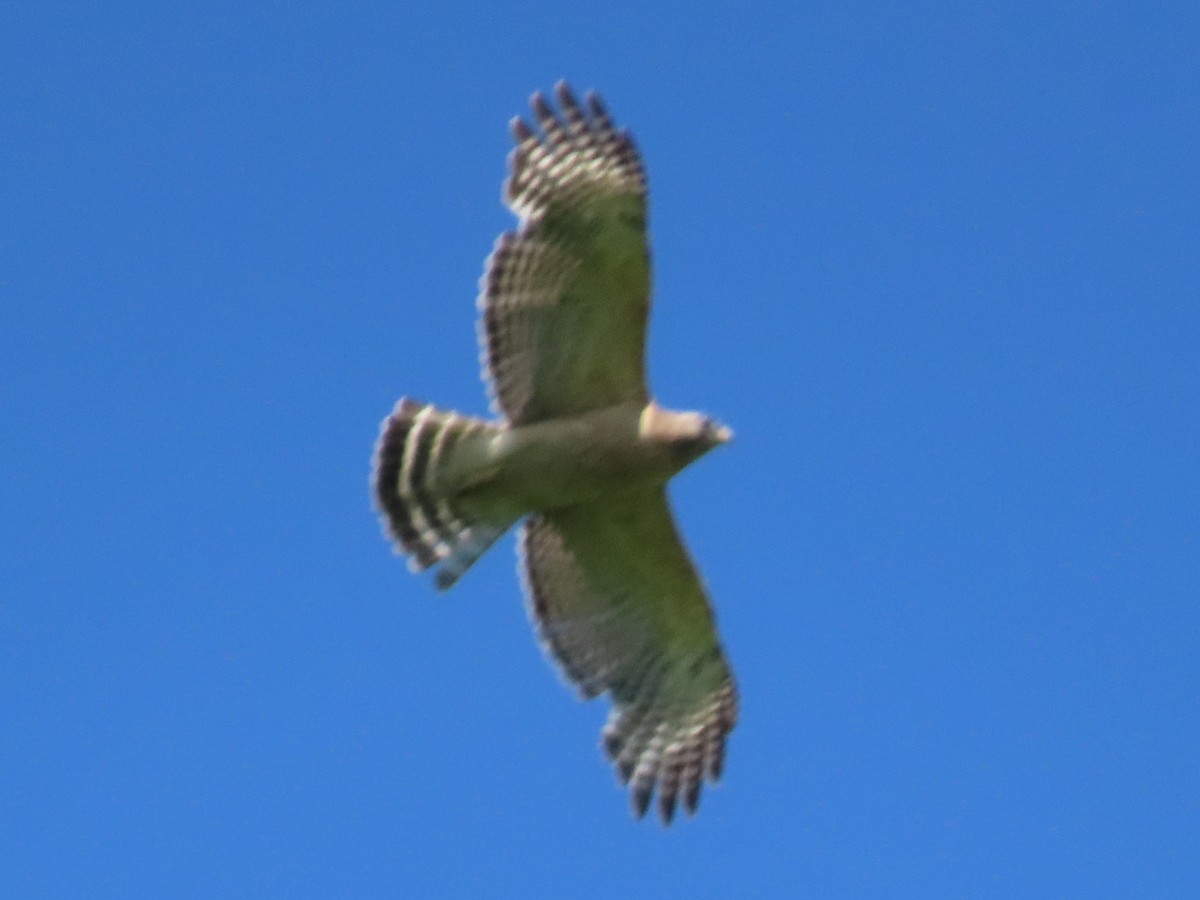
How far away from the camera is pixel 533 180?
10477 millimetres

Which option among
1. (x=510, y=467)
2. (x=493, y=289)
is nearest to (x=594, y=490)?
(x=510, y=467)

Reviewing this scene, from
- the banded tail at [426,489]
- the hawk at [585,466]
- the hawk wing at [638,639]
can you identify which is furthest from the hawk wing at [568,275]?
the hawk wing at [638,639]

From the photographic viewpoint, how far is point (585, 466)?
10.8 meters

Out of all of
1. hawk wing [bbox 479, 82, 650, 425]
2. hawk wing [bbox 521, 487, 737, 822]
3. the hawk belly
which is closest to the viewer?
hawk wing [bbox 479, 82, 650, 425]

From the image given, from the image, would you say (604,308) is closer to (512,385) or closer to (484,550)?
(512,385)

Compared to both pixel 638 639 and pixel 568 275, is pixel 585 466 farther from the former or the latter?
pixel 638 639

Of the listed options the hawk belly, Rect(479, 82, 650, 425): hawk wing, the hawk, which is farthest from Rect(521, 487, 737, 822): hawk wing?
Rect(479, 82, 650, 425): hawk wing

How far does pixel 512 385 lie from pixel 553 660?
1484mm

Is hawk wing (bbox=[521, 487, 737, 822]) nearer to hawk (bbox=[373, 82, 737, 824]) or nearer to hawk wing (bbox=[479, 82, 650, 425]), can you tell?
hawk (bbox=[373, 82, 737, 824])

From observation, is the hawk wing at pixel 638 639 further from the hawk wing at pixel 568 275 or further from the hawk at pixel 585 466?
the hawk wing at pixel 568 275

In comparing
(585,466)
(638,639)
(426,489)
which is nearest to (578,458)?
(585,466)

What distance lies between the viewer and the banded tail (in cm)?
1093

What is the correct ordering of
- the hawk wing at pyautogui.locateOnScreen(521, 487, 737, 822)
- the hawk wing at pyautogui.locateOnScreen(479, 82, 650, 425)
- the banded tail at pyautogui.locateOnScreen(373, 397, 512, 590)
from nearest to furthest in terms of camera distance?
the hawk wing at pyautogui.locateOnScreen(479, 82, 650, 425), the banded tail at pyautogui.locateOnScreen(373, 397, 512, 590), the hawk wing at pyautogui.locateOnScreen(521, 487, 737, 822)

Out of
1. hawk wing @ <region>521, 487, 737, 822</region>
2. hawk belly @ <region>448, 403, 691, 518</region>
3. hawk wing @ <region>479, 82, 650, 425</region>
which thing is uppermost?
hawk wing @ <region>479, 82, 650, 425</region>
